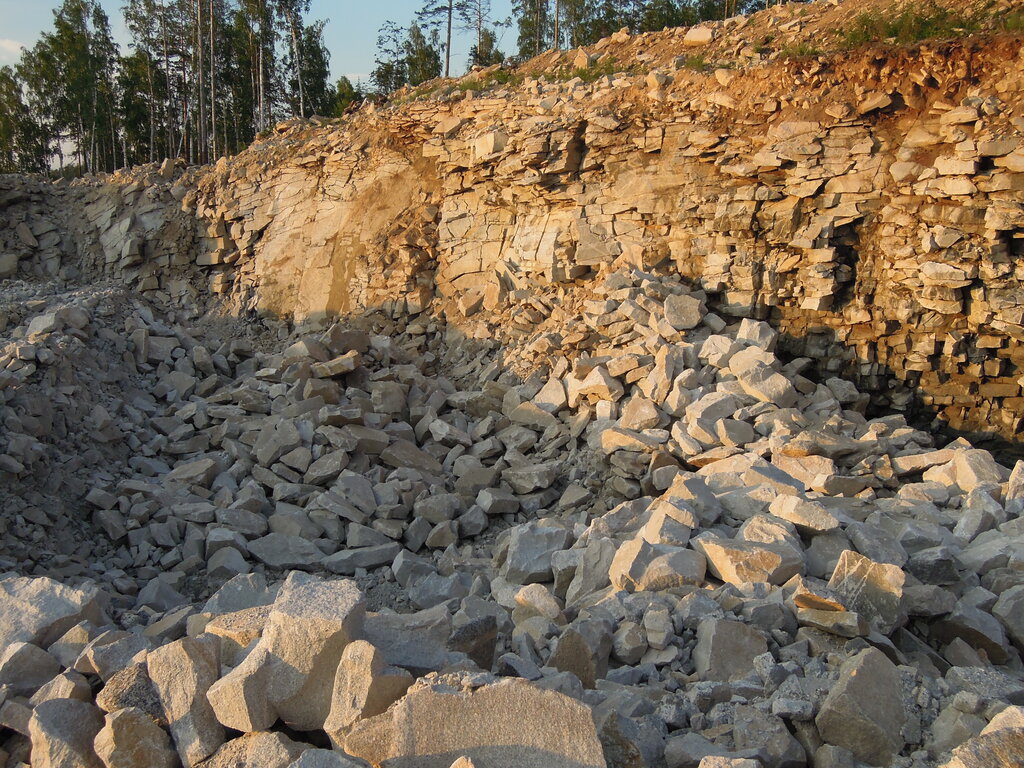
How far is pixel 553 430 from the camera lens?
803 cm

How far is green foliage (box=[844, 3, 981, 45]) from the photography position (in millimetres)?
8281

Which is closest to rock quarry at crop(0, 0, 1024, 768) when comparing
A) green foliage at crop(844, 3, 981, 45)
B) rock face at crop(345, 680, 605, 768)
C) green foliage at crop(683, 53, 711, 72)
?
rock face at crop(345, 680, 605, 768)

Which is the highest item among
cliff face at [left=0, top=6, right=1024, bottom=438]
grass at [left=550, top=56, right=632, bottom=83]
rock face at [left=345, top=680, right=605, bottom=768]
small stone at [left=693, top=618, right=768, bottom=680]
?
grass at [left=550, top=56, right=632, bottom=83]

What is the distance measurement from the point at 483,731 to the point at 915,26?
9044 mm

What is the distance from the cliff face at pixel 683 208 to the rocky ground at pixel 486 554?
2.33 ft

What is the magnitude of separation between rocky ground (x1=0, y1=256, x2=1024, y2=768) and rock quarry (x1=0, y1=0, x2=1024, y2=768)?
0.9 inches

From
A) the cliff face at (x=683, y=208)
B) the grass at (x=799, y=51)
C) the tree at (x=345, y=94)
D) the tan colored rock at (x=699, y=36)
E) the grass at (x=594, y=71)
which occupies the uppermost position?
the tree at (x=345, y=94)

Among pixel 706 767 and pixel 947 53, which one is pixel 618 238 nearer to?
pixel 947 53

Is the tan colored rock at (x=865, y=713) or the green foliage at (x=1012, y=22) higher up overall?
the green foliage at (x=1012, y=22)

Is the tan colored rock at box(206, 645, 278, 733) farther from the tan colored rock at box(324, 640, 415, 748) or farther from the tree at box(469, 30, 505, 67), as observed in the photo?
the tree at box(469, 30, 505, 67)

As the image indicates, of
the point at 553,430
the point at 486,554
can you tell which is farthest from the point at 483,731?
the point at 553,430

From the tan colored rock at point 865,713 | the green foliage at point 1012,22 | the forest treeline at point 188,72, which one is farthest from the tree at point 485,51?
the tan colored rock at point 865,713

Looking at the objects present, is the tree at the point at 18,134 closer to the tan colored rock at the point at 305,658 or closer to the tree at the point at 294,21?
the tree at the point at 294,21

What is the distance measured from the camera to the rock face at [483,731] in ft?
8.52
